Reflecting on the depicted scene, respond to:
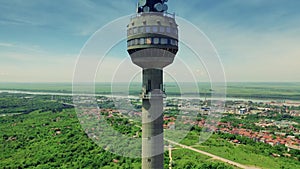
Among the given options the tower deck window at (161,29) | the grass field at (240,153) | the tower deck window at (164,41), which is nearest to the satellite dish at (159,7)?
the tower deck window at (161,29)

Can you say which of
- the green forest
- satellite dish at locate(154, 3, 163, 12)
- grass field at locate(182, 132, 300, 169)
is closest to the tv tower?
satellite dish at locate(154, 3, 163, 12)

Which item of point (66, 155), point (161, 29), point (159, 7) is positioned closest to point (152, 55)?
point (161, 29)

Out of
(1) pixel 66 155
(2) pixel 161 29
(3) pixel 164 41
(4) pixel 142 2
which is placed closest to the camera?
(2) pixel 161 29

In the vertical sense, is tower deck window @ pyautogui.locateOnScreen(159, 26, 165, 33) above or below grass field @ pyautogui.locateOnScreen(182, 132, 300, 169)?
above

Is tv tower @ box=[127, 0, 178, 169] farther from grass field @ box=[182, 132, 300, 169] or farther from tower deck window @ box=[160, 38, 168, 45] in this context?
grass field @ box=[182, 132, 300, 169]

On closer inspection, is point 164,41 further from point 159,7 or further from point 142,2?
point 142,2

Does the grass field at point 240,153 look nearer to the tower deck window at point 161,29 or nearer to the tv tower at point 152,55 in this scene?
the tv tower at point 152,55

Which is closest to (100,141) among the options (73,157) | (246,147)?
(73,157)

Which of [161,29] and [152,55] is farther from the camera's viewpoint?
[152,55]

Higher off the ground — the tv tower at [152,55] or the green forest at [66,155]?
the tv tower at [152,55]
